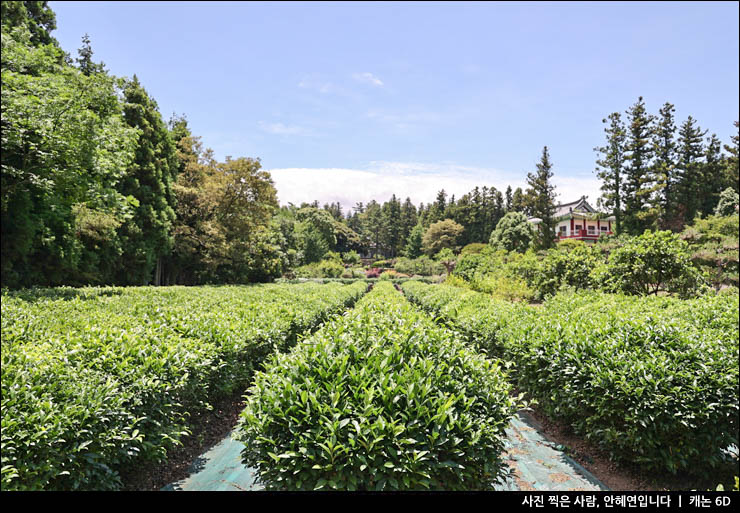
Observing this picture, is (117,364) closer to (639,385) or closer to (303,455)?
Answer: (303,455)

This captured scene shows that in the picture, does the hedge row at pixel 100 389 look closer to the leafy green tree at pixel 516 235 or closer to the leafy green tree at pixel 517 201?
the leafy green tree at pixel 516 235

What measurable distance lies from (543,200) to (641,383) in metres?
29.4

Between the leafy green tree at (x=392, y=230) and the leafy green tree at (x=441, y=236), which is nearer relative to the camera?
the leafy green tree at (x=441, y=236)

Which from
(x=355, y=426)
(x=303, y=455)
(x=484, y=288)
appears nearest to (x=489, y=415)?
(x=355, y=426)

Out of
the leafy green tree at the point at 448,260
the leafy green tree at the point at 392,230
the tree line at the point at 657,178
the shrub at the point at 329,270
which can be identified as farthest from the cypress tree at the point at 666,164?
the leafy green tree at the point at 392,230

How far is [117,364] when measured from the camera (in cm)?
273

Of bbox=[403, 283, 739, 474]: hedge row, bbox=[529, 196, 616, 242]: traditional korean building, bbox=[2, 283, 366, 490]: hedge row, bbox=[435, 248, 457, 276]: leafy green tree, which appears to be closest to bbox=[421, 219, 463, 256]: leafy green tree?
bbox=[435, 248, 457, 276]: leafy green tree

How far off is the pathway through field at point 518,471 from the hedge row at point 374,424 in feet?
2.63

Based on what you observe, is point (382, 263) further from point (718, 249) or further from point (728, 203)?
point (718, 249)

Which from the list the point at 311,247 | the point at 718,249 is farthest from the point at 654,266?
Result: the point at 311,247

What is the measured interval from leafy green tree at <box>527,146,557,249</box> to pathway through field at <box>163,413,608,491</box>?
25399 mm

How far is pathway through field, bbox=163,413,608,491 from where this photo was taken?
294cm

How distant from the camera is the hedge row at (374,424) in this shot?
1.83m

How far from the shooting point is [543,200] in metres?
29.5
